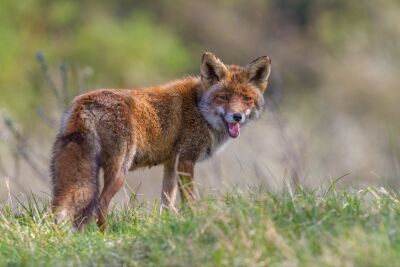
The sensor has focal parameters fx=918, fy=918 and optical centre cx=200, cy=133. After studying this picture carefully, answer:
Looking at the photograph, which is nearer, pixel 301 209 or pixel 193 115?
pixel 301 209

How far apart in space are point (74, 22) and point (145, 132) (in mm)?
21841

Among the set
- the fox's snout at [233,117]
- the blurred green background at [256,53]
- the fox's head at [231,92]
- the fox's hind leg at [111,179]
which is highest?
the fox's head at [231,92]

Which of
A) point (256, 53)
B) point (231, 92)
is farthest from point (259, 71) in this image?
point (256, 53)

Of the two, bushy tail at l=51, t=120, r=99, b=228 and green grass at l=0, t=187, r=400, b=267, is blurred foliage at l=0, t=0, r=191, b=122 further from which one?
green grass at l=0, t=187, r=400, b=267

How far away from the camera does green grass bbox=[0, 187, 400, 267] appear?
5504 mm

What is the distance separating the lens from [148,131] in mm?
8250

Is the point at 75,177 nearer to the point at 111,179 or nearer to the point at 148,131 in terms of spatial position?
the point at 111,179

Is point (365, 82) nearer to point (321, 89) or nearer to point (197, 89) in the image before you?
point (321, 89)

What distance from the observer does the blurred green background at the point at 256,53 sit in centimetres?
2420

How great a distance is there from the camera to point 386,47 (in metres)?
30.0

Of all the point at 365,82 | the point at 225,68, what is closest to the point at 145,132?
the point at 225,68

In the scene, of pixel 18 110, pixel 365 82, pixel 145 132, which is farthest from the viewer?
pixel 365 82

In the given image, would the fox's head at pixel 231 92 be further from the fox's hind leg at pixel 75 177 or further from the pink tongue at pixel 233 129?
the fox's hind leg at pixel 75 177

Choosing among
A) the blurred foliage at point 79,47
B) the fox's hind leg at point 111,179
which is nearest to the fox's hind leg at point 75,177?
the fox's hind leg at point 111,179
